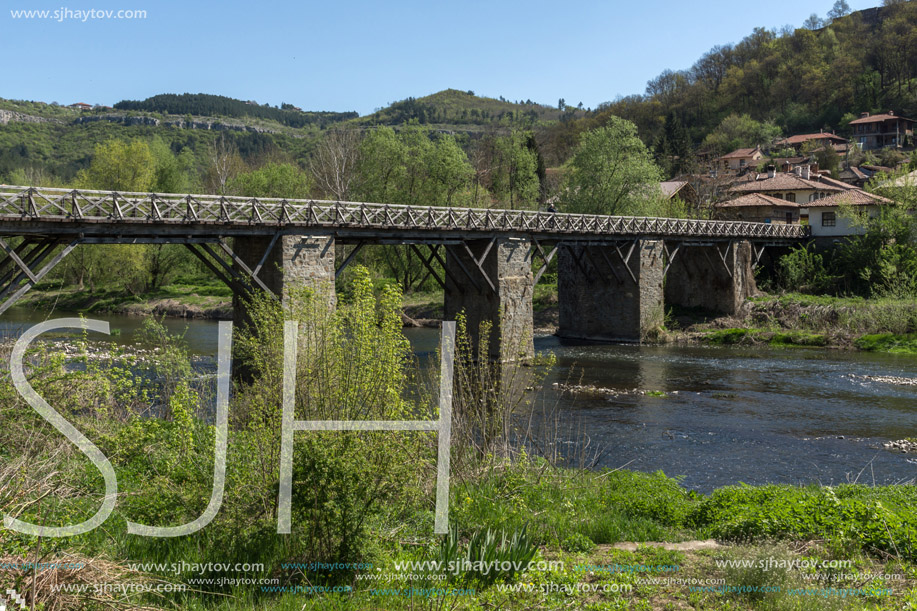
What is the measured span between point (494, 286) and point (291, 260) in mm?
9636

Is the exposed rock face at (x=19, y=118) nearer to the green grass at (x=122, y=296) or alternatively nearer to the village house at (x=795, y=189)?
the green grass at (x=122, y=296)

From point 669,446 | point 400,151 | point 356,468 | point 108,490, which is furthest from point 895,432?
point 400,151

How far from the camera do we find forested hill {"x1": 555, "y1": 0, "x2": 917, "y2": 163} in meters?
99.4

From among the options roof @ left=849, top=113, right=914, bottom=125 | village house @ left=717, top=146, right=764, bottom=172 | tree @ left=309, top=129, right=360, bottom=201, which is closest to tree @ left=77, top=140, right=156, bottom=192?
tree @ left=309, top=129, right=360, bottom=201

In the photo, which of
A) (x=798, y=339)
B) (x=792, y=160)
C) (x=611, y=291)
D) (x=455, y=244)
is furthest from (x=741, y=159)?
(x=455, y=244)

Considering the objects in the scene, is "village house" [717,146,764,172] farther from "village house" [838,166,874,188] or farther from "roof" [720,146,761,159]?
"village house" [838,166,874,188]

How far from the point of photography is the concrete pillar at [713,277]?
4094 centimetres

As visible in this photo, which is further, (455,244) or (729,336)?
(729,336)

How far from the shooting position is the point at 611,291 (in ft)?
125

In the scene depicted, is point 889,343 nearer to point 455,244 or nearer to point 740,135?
point 455,244

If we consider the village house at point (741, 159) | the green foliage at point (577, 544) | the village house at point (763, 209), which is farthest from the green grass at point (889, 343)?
the village house at point (741, 159)

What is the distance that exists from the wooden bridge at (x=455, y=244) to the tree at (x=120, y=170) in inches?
830

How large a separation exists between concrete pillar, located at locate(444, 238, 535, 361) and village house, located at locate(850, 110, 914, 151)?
75.1 metres

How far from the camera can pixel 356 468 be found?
22.6 feet
